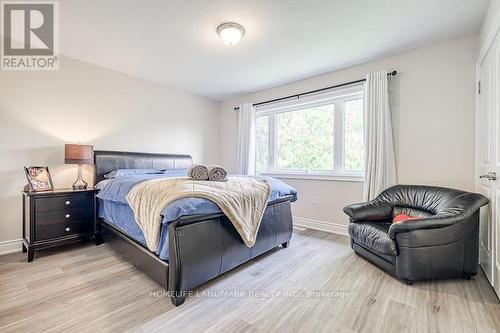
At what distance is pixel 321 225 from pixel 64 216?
11.3ft

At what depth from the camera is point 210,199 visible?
6.16 ft

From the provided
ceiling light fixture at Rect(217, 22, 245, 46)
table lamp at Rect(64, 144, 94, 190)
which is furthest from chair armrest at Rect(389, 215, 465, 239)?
table lamp at Rect(64, 144, 94, 190)

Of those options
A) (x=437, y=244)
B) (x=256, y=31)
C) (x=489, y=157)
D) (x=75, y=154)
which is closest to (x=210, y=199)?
(x=256, y=31)

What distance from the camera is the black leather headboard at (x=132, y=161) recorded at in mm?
3262

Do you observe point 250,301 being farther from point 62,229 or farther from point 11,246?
point 11,246

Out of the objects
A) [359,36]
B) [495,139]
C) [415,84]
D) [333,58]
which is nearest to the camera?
[495,139]

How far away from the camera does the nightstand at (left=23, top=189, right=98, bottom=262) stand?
8.08ft

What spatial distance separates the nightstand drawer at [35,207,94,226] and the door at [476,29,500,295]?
13.4 ft

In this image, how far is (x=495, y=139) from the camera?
1.90 metres

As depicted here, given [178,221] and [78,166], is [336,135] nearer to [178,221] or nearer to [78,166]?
[178,221]

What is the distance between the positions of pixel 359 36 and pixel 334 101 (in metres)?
1.13

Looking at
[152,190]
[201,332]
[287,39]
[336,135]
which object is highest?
[287,39]

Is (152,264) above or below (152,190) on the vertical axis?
below

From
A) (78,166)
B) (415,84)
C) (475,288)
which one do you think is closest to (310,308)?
(475,288)
